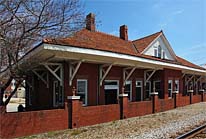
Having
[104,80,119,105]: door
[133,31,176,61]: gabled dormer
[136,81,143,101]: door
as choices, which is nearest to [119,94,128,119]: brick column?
[104,80,119,105]: door

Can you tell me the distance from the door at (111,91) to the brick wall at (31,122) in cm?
569

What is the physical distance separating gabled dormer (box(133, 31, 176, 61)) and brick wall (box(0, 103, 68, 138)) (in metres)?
12.0

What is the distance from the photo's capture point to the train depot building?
11.1 metres

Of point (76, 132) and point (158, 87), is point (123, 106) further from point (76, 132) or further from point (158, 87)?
point (158, 87)

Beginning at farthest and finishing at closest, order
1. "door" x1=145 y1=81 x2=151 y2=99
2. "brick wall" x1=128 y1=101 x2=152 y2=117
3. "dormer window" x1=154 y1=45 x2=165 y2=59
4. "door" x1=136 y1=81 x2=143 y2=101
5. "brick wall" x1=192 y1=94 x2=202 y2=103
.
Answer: "brick wall" x1=192 y1=94 x2=202 y2=103 → "dormer window" x1=154 y1=45 x2=165 y2=59 → "door" x1=145 y1=81 x2=151 y2=99 → "door" x1=136 y1=81 x2=143 y2=101 → "brick wall" x1=128 y1=101 x2=152 y2=117

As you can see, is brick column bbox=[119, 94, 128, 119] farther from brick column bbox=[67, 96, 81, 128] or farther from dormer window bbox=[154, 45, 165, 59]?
dormer window bbox=[154, 45, 165, 59]

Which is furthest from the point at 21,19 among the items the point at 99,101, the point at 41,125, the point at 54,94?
the point at 99,101

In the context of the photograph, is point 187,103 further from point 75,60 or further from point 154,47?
point 75,60

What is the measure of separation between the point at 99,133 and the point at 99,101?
572 cm

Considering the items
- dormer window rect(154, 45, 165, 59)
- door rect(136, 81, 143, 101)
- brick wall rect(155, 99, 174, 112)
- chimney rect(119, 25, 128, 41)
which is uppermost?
chimney rect(119, 25, 128, 41)

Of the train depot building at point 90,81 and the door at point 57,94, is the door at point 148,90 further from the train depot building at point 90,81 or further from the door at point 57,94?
the door at point 57,94

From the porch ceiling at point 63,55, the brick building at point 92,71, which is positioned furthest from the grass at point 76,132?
→ the porch ceiling at point 63,55

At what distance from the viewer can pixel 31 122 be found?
10.1 m

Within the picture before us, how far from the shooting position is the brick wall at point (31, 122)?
9.39 metres
